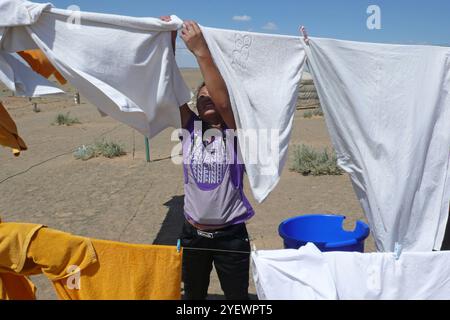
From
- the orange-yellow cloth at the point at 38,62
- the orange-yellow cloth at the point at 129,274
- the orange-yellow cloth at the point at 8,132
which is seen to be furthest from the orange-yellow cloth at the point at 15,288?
the orange-yellow cloth at the point at 38,62

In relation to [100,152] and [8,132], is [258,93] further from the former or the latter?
[100,152]

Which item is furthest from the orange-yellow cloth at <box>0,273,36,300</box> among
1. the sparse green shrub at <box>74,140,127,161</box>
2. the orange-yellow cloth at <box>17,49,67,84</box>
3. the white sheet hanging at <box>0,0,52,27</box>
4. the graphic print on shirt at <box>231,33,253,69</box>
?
the sparse green shrub at <box>74,140,127,161</box>

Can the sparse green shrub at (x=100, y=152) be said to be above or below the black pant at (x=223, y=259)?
above

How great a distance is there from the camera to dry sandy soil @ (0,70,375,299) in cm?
481

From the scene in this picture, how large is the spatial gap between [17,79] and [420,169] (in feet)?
7.05

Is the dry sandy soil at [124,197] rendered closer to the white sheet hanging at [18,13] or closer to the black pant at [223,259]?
the black pant at [223,259]

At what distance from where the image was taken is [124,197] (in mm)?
6059

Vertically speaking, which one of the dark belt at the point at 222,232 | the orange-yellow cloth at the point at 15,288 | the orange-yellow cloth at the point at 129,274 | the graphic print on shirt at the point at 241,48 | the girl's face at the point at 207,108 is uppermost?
the graphic print on shirt at the point at 241,48

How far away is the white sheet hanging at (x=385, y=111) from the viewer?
2096 mm

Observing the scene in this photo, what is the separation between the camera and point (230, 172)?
7.73ft

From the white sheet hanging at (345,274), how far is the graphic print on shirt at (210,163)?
52 cm

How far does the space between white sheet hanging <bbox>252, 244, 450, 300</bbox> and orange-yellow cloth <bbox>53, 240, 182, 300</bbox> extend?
42 centimetres

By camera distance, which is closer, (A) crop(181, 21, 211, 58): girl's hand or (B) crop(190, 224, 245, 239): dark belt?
(A) crop(181, 21, 211, 58): girl's hand

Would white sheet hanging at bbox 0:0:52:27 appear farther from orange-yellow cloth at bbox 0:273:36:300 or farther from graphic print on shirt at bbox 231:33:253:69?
orange-yellow cloth at bbox 0:273:36:300
